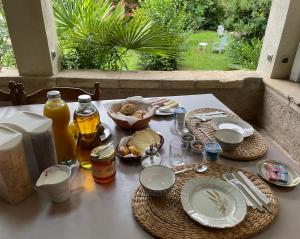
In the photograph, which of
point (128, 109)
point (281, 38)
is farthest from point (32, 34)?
point (281, 38)

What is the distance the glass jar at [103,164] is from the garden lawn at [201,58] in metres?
2.15

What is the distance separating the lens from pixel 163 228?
2.16ft

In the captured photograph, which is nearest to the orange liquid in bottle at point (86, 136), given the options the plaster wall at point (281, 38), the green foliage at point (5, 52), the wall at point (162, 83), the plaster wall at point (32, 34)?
the wall at point (162, 83)

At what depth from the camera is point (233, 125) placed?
3.69ft

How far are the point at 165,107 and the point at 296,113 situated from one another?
3.78 ft

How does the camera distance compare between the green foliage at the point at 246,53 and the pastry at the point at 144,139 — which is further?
the green foliage at the point at 246,53

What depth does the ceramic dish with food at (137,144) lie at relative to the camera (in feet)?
3.02

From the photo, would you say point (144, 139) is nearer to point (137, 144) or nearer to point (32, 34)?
point (137, 144)

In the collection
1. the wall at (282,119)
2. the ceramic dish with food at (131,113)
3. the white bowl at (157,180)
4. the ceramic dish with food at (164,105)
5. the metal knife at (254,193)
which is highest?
the ceramic dish with food at (131,113)

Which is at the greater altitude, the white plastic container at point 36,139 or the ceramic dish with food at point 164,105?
the white plastic container at point 36,139

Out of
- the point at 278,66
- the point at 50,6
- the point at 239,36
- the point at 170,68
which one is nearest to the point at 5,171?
the point at 50,6

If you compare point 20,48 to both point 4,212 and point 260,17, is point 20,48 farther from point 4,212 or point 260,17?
point 260,17

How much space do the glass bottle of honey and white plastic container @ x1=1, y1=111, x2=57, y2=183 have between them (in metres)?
0.11

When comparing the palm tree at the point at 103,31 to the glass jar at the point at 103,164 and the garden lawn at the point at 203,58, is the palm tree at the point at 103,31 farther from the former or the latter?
the glass jar at the point at 103,164
